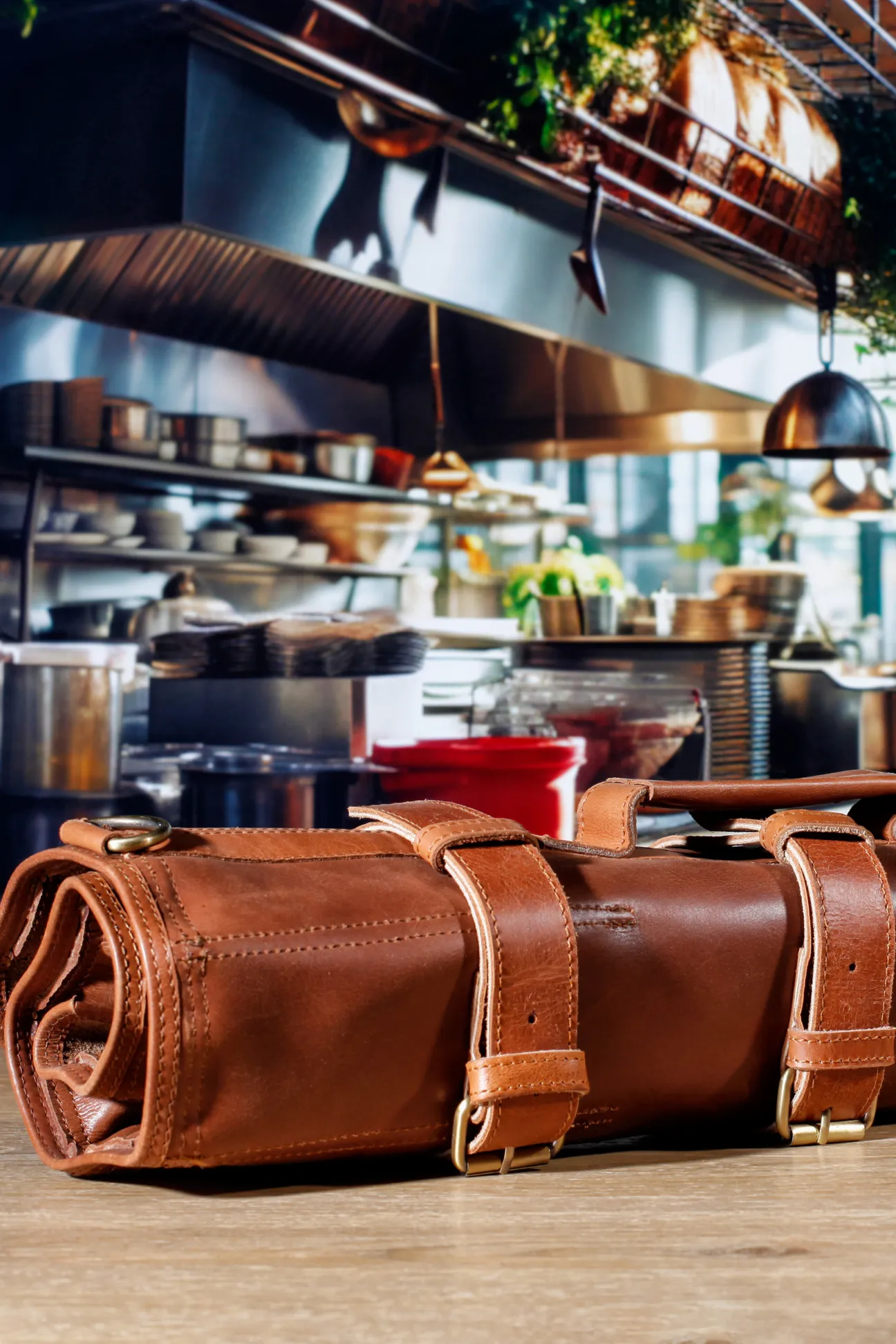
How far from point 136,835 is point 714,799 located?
0.32 metres

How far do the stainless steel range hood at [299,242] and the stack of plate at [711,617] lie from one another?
847 mm

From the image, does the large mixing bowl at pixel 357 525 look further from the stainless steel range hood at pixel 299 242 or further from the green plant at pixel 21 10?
the green plant at pixel 21 10

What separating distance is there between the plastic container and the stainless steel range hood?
163 centimetres

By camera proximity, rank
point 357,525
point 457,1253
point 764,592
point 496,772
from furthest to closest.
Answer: point 357,525 → point 764,592 → point 496,772 → point 457,1253

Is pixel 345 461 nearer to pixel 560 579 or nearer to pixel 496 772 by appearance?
pixel 560 579

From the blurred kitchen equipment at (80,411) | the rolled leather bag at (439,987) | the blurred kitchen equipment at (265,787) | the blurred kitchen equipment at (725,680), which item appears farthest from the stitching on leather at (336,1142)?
the blurred kitchen equipment at (80,411)

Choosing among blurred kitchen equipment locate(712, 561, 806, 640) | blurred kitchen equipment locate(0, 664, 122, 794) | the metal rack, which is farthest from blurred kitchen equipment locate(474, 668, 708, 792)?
blurred kitchen equipment locate(712, 561, 806, 640)

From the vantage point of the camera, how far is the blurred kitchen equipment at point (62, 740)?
102 inches

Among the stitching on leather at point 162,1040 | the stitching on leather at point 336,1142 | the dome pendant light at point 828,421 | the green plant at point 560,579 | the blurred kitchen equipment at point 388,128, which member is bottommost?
the stitching on leather at point 336,1142

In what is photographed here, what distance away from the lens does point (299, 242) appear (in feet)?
11.4

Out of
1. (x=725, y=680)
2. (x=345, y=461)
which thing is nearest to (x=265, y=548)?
(x=345, y=461)

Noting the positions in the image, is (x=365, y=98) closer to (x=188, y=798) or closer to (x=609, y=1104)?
(x=188, y=798)

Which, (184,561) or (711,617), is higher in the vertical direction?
(184,561)

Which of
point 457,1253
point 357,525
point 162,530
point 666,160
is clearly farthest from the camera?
point 357,525
